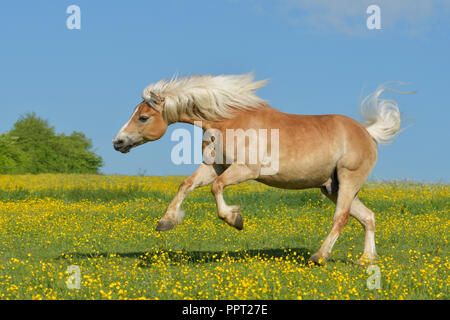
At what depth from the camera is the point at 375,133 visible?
9.98 meters

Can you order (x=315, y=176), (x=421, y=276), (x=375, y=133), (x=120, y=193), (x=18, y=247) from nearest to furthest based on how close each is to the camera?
(x=421, y=276) < (x=315, y=176) < (x=375, y=133) < (x=18, y=247) < (x=120, y=193)

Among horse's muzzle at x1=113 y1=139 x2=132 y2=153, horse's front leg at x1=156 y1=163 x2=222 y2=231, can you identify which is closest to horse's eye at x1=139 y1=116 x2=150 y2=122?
horse's muzzle at x1=113 y1=139 x2=132 y2=153

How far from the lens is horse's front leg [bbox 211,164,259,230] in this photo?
7.31m

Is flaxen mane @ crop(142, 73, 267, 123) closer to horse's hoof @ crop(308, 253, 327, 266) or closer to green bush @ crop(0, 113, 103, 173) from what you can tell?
horse's hoof @ crop(308, 253, 327, 266)

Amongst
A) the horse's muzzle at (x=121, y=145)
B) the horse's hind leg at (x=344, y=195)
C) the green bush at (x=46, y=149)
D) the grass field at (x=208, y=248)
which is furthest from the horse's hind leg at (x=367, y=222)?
the green bush at (x=46, y=149)

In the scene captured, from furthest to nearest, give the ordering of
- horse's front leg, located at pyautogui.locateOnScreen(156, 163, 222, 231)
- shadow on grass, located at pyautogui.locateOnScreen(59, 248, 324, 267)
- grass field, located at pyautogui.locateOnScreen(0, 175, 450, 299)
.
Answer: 1. shadow on grass, located at pyautogui.locateOnScreen(59, 248, 324, 267)
2. horse's front leg, located at pyautogui.locateOnScreen(156, 163, 222, 231)
3. grass field, located at pyautogui.locateOnScreen(0, 175, 450, 299)

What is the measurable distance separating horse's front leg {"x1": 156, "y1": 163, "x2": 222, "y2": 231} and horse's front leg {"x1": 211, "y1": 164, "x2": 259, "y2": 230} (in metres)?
0.47

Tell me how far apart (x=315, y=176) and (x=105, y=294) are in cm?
418

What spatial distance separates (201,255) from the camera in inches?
377

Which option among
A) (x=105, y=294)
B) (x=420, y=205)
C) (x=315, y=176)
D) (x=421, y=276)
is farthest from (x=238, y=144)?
(x=420, y=205)

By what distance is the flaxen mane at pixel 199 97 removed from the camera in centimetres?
803

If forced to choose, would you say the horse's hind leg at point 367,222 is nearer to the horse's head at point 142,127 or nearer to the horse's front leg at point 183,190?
the horse's front leg at point 183,190

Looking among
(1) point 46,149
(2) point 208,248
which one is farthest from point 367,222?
(1) point 46,149
